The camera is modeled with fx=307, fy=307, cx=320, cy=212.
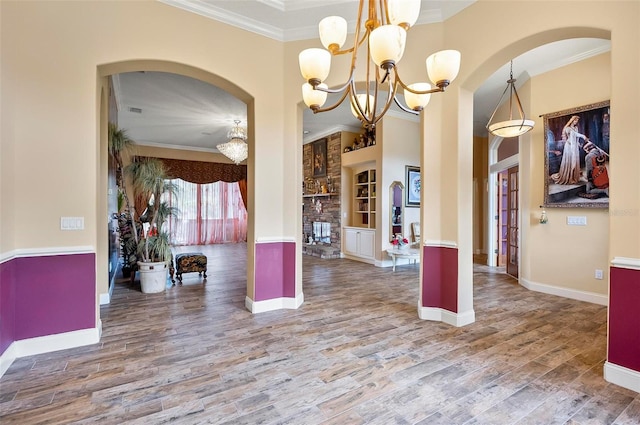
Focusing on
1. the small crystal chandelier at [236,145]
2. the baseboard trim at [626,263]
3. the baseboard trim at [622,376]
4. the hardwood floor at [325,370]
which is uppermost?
the small crystal chandelier at [236,145]

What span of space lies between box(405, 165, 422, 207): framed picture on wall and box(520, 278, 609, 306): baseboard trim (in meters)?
2.75

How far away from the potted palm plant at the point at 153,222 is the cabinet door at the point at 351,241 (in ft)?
14.1

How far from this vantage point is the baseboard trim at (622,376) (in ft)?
7.11

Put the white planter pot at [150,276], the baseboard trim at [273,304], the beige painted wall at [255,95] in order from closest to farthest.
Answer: the beige painted wall at [255,95]
the baseboard trim at [273,304]
the white planter pot at [150,276]

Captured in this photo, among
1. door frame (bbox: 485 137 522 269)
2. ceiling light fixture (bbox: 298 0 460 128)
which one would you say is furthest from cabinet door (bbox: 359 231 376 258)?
ceiling light fixture (bbox: 298 0 460 128)

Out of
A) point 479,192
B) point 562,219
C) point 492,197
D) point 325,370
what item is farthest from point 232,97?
point 479,192

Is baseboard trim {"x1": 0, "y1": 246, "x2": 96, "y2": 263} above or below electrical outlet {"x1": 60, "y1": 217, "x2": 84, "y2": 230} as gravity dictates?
below

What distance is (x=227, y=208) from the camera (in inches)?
430

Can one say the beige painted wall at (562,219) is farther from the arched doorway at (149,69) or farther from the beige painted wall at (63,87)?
the beige painted wall at (63,87)

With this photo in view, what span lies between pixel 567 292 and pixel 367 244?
3735mm

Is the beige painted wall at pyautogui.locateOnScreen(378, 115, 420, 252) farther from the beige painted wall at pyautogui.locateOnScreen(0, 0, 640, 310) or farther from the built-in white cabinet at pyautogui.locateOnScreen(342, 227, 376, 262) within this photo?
the beige painted wall at pyautogui.locateOnScreen(0, 0, 640, 310)

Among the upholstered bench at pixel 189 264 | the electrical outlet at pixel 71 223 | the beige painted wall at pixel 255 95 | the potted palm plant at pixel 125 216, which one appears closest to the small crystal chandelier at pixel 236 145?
the potted palm plant at pixel 125 216

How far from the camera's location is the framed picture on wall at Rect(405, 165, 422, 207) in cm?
717

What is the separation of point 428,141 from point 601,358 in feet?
Result: 8.27
